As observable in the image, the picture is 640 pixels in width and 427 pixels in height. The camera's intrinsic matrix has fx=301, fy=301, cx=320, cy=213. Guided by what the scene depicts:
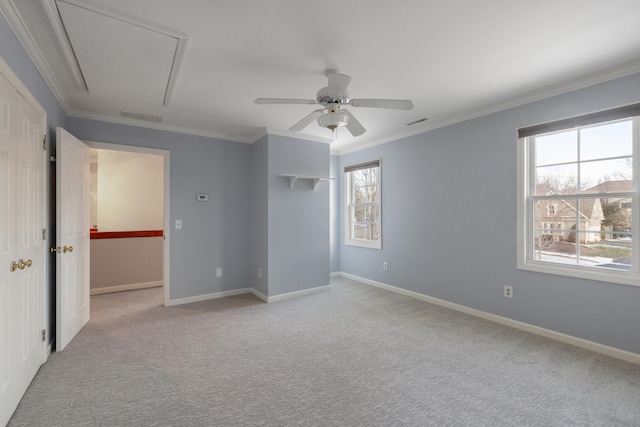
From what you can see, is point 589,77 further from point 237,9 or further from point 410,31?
point 237,9

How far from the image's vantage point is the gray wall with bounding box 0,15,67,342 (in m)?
1.82

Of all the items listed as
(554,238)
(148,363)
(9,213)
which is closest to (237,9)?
(9,213)

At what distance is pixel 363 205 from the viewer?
5359 mm

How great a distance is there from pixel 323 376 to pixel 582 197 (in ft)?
9.53

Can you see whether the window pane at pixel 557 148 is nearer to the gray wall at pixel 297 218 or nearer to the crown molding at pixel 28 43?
the gray wall at pixel 297 218

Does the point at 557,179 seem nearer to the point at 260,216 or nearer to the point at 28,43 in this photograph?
the point at 260,216

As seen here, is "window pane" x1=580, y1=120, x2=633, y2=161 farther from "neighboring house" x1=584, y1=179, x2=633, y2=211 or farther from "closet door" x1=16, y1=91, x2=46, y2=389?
"closet door" x1=16, y1=91, x2=46, y2=389

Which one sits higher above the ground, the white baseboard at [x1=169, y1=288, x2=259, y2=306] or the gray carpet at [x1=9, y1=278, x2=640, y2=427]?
the white baseboard at [x1=169, y1=288, x2=259, y2=306]

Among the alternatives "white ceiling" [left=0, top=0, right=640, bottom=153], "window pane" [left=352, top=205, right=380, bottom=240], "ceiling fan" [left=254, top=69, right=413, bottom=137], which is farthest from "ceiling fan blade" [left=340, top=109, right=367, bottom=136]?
"window pane" [left=352, top=205, right=380, bottom=240]

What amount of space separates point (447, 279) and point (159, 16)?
3.95 m

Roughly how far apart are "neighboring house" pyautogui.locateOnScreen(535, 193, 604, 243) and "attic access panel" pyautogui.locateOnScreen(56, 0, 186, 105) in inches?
145

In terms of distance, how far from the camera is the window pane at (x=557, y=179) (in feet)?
9.68

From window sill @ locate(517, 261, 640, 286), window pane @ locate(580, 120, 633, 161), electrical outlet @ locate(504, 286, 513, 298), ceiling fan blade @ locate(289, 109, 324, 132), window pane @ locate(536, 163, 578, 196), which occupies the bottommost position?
electrical outlet @ locate(504, 286, 513, 298)

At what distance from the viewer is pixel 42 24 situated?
6.25ft
